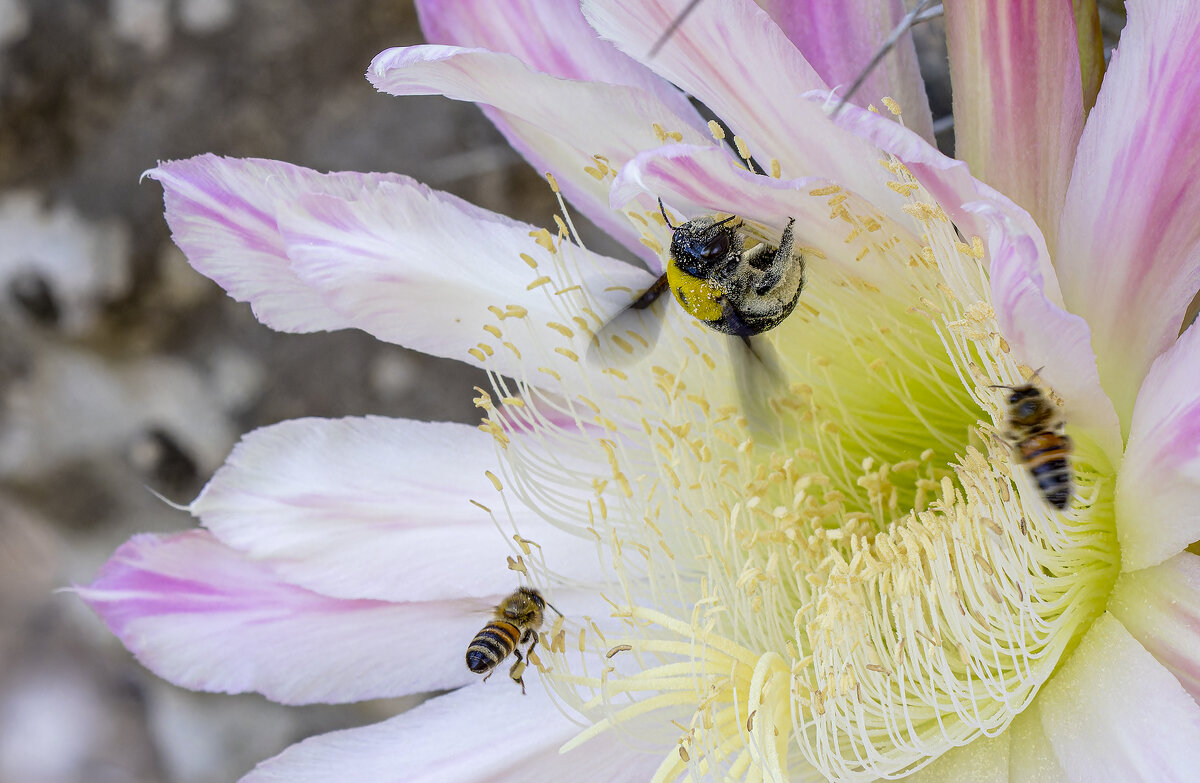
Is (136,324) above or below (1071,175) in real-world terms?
below

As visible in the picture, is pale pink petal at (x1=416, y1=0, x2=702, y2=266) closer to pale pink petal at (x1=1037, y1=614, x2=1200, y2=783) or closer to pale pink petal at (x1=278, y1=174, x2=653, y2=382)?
pale pink petal at (x1=278, y1=174, x2=653, y2=382)

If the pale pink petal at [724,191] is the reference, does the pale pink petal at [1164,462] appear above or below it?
below

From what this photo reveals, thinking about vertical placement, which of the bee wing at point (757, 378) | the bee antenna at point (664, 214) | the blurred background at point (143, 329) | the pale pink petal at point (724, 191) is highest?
the pale pink petal at point (724, 191)

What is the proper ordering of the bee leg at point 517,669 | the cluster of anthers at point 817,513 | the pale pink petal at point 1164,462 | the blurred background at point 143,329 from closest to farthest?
the pale pink petal at point 1164,462
the cluster of anthers at point 817,513
the bee leg at point 517,669
the blurred background at point 143,329

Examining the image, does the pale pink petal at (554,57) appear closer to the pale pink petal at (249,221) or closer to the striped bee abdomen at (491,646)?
the pale pink petal at (249,221)

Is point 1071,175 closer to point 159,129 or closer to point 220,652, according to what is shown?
point 220,652

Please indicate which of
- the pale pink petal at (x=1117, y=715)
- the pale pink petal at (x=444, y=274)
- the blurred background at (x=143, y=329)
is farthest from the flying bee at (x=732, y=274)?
the blurred background at (x=143, y=329)

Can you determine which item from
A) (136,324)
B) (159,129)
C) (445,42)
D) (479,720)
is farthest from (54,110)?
(479,720)
